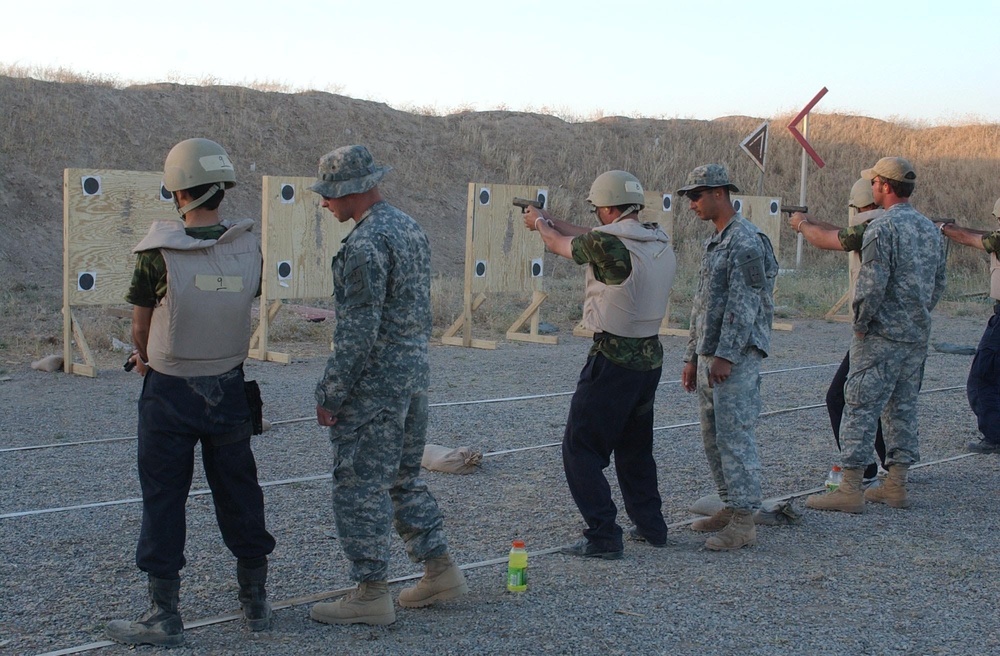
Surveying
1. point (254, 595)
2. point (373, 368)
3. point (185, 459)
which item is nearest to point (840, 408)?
point (373, 368)

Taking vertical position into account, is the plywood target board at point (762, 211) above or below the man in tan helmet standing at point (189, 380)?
above

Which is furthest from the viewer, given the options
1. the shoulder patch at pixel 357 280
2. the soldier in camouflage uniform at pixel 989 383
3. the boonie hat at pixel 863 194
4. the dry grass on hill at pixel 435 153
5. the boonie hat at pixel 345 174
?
the dry grass on hill at pixel 435 153

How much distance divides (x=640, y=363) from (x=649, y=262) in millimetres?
460

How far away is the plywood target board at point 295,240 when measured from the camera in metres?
11.1

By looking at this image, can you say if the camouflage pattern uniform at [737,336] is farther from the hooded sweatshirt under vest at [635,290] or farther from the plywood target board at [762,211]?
the plywood target board at [762,211]

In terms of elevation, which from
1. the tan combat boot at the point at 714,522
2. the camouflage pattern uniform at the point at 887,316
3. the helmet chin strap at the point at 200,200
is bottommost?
the tan combat boot at the point at 714,522

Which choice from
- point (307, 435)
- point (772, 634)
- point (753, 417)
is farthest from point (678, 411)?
point (772, 634)

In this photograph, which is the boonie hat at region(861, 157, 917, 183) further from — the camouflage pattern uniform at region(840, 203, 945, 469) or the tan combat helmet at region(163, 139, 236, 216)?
the tan combat helmet at region(163, 139, 236, 216)

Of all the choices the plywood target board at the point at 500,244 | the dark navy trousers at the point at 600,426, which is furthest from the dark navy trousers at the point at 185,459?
the plywood target board at the point at 500,244

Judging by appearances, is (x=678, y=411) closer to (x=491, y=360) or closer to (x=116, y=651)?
(x=491, y=360)

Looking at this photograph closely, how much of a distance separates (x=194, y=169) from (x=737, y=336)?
262cm

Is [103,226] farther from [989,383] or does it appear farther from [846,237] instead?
[989,383]

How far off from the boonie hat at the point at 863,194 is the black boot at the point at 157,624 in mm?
4472

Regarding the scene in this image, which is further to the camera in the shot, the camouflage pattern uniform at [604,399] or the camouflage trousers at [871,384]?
the camouflage trousers at [871,384]
